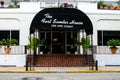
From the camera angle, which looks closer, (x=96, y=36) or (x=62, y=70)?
(x=62, y=70)

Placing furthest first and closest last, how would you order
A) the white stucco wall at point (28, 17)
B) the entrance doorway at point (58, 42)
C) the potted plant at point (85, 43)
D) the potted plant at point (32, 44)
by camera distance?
the entrance doorway at point (58, 42) < the white stucco wall at point (28, 17) < the potted plant at point (85, 43) < the potted plant at point (32, 44)

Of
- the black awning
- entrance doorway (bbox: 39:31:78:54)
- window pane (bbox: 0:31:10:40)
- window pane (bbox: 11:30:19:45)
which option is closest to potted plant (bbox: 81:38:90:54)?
the black awning

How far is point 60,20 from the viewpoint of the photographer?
37812 millimetres

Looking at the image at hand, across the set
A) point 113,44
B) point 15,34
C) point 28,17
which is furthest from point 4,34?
point 113,44

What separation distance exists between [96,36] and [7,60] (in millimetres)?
9408

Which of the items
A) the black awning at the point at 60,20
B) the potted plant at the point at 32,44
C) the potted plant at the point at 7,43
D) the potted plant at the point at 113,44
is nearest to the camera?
the black awning at the point at 60,20

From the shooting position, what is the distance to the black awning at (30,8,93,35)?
1483 inches

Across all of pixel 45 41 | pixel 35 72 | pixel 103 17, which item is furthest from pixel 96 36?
pixel 35 72

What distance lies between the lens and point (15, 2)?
1726 inches

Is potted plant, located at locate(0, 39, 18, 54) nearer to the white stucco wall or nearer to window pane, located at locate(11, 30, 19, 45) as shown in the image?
the white stucco wall

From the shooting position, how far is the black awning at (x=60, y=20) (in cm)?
3766

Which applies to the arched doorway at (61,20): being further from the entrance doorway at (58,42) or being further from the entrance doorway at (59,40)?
the entrance doorway at (58,42)

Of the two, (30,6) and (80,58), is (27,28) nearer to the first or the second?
(30,6)

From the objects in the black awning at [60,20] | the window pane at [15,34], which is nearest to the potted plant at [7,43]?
the window pane at [15,34]
